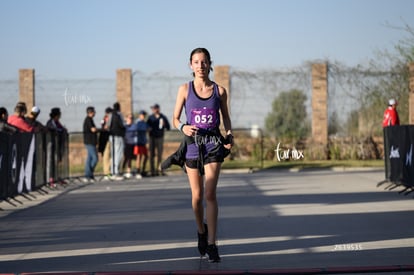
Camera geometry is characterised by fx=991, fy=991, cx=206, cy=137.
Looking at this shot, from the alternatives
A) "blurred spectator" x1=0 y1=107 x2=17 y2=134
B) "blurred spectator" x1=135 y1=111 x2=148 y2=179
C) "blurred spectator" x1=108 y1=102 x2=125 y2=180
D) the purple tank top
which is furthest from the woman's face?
"blurred spectator" x1=135 y1=111 x2=148 y2=179

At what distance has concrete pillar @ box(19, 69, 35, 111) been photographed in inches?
1348

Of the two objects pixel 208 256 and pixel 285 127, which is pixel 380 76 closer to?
pixel 285 127

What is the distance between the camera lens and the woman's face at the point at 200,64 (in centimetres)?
962

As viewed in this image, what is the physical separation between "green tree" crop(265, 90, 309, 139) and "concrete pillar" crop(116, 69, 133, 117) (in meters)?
4.85

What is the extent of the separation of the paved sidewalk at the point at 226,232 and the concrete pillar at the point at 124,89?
13410 millimetres

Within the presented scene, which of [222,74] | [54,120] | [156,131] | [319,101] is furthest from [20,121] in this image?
[319,101]

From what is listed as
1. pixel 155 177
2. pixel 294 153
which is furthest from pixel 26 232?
pixel 155 177

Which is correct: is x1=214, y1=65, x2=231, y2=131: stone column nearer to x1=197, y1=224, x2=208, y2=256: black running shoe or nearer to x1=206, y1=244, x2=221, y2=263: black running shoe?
x1=197, y1=224, x2=208, y2=256: black running shoe

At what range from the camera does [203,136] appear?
9.59 metres

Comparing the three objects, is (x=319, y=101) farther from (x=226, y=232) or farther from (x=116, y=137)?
(x=226, y=232)

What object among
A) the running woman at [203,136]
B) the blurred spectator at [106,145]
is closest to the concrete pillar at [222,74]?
the blurred spectator at [106,145]

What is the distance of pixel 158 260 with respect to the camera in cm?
967

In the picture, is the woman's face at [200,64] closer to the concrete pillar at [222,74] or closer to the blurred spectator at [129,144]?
the blurred spectator at [129,144]

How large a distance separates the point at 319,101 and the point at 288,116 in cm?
129
